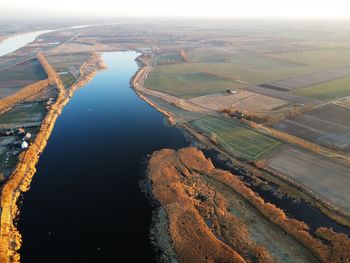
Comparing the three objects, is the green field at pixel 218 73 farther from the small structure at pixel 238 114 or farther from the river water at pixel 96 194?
the river water at pixel 96 194

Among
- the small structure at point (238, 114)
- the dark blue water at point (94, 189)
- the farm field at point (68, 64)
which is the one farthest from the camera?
the farm field at point (68, 64)

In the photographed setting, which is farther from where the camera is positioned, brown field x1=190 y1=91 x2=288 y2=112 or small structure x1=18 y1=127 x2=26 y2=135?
brown field x1=190 y1=91 x2=288 y2=112

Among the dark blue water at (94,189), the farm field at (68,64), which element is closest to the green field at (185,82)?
the dark blue water at (94,189)

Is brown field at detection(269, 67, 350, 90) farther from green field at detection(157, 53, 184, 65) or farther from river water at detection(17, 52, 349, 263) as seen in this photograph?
green field at detection(157, 53, 184, 65)

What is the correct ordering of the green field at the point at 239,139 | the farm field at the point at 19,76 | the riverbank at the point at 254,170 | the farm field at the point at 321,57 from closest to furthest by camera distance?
the riverbank at the point at 254,170, the green field at the point at 239,139, the farm field at the point at 19,76, the farm field at the point at 321,57

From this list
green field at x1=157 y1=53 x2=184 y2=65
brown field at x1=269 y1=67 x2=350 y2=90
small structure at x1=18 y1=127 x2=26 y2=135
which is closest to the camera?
small structure at x1=18 y1=127 x2=26 y2=135

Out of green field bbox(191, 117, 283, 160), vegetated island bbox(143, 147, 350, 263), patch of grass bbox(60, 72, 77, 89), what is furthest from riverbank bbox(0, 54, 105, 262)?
green field bbox(191, 117, 283, 160)
